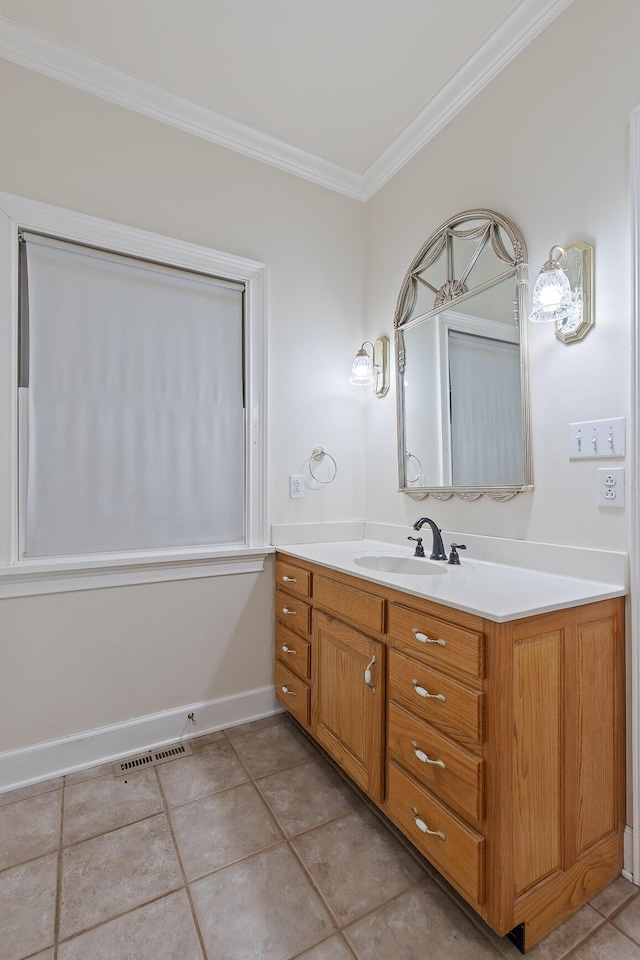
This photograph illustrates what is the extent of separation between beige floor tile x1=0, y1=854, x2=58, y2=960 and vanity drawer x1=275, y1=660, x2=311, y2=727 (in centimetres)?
93

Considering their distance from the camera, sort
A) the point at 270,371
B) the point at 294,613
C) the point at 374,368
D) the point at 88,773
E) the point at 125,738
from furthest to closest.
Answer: the point at 374,368 < the point at 270,371 < the point at 294,613 < the point at 125,738 < the point at 88,773

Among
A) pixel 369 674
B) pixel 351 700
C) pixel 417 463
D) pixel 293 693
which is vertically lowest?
pixel 293 693

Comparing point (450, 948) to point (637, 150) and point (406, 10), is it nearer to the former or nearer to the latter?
point (637, 150)

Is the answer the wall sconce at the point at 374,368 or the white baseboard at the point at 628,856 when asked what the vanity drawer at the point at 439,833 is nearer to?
the white baseboard at the point at 628,856

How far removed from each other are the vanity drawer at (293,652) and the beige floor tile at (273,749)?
293 mm

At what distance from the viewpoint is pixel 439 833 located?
1202 millimetres

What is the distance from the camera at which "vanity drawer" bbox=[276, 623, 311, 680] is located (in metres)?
1.93

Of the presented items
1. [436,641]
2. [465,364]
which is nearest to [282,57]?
[465,364]

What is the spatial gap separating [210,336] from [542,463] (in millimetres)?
1516

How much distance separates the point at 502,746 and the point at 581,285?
1.34 meters

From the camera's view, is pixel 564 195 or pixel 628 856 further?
pixel 564 195

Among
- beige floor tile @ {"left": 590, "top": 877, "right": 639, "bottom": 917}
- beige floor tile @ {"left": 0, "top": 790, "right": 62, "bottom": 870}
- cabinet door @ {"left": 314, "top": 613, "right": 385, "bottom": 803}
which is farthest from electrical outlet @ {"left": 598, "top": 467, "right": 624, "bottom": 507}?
beige floor tile @ {"left": 0, "top": 790, "right": 62, "bottom": 870}

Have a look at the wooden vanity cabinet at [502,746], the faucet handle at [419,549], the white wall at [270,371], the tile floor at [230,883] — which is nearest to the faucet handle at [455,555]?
the faucet handle at [419,549]

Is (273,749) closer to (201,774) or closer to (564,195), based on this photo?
(201,774)
